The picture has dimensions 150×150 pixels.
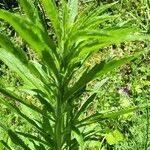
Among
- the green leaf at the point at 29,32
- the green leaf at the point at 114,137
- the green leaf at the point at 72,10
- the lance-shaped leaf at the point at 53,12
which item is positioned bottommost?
the green leaf at the point at 29,32

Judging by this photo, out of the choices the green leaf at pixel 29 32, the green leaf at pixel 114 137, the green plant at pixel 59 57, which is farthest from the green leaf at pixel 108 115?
the green leaf at pixel 114 137

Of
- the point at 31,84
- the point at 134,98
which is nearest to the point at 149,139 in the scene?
the point at 134,98

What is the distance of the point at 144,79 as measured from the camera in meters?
4.32

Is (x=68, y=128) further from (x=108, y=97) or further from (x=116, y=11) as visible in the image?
(x=116, y=11)

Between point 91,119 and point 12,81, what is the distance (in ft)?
8.06

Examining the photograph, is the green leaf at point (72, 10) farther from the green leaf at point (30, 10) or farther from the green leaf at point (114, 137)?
the green leaf at point (114, 137)

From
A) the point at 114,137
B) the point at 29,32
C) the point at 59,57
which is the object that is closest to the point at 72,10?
the point at 59,57

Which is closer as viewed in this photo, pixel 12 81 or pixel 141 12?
pixel 12 81

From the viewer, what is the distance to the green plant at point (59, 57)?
123 cm

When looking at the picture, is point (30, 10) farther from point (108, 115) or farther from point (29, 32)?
point (108, 115)

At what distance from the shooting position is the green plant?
1.23m

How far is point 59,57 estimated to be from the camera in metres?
1.39

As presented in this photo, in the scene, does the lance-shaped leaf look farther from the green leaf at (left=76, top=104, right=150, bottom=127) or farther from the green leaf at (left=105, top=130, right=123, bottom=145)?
the green leaf at (left=105, top=130, right=123, bottom=145)

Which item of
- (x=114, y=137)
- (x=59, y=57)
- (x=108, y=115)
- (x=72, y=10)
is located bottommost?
(x=108, y=115)
